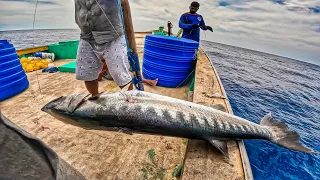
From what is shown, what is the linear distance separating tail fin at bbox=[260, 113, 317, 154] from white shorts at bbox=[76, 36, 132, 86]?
2135 millimetres

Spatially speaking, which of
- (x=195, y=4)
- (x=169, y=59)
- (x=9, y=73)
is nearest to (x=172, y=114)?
(x=169, y=59)

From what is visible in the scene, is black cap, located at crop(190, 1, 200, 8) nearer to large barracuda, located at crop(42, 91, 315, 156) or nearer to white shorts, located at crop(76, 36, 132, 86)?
white shorts, located at crop(76, 36, 132, 86)

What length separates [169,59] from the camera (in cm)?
438

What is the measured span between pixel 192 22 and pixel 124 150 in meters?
5.40

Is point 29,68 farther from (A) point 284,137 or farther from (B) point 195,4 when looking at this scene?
(A) point 284,137

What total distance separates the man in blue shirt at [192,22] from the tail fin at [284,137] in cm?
471

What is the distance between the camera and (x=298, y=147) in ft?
7.08

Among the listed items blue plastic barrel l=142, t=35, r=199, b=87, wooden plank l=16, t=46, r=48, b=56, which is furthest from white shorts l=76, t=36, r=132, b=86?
wooden plank l=16, t=46, r=48, b=56

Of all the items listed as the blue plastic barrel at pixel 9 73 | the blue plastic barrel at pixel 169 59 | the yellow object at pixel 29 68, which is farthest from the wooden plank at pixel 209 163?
the yellow object at pixel 29 68

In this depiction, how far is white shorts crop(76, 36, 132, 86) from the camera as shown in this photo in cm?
288

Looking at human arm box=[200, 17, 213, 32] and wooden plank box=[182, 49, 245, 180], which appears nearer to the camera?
wooden plank box=[182, 49, 245, 180]

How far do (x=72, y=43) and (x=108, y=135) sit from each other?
6.62 meters

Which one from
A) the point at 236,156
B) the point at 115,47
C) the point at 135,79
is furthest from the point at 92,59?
the point at 236,156

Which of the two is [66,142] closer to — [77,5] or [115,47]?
[115,47]
